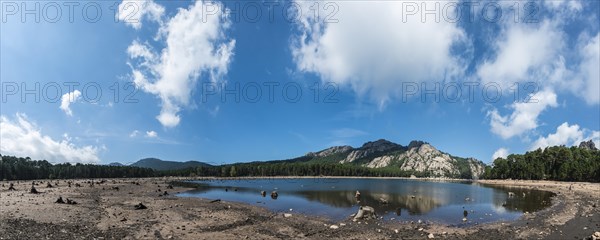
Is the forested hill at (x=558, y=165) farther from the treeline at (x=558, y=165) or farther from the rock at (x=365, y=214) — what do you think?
the rock at (x=365, y=214)

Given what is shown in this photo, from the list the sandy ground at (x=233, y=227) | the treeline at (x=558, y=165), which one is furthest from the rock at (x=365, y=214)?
the treeline at (x=558, y=165)

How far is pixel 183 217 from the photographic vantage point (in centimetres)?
4181

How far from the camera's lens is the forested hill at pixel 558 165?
147625 millimetres

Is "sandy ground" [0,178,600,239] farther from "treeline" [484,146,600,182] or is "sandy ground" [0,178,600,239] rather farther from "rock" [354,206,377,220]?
"treeline" [484,146,600,182]

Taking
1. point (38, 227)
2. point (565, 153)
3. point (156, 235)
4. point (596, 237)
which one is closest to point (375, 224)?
point (596, 237)

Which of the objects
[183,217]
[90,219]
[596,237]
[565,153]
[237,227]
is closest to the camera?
[596,237]

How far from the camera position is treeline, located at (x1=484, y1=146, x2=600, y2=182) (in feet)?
484

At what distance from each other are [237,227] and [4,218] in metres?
24.7

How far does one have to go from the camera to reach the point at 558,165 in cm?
16575

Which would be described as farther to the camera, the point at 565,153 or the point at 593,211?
the point at 565,153

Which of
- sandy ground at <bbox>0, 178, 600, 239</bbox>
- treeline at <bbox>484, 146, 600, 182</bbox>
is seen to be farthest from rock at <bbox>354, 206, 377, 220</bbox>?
treeline at <bbox>484, 146, 600, 182</bbox>

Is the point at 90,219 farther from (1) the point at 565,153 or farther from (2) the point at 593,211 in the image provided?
(1) the point at 565,153

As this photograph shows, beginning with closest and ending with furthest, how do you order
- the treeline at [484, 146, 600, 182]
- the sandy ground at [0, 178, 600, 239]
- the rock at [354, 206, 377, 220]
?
the sandy ground at [0, 178, 600, 239] < the rock at [354, 206, 377, 220] < the treeline at [484, 146, 600, 182]

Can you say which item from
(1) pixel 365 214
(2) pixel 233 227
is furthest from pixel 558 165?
(2) pixel 233 227
